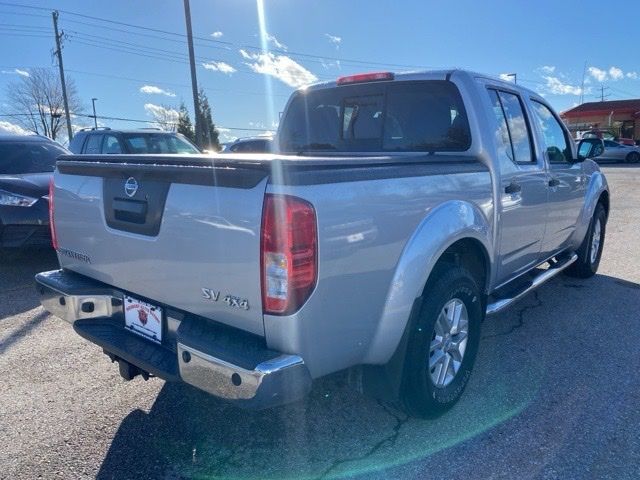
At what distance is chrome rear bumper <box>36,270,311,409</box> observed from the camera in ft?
6.73

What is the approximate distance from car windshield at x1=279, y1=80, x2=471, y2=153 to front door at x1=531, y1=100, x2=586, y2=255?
113 cm

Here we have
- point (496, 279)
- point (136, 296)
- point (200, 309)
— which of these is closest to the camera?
point (200, 309)

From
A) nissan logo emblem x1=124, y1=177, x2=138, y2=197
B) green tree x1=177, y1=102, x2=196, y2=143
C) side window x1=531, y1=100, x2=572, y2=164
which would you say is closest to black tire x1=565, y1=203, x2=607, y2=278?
side window x1=531, y1=100, x2=572, y2=164

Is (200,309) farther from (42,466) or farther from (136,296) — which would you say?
(42,466)

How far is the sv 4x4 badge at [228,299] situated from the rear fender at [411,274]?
2.22 feet

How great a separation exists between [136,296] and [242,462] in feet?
3.30

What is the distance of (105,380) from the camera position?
3.50 meters

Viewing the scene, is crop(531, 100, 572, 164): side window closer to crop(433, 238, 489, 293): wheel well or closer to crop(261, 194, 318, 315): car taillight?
crop(433, 238, 489, 293): wheel well

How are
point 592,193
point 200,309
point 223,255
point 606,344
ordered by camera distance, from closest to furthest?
point 223,255 < point 200,309 < point 606,344 < point 592,193

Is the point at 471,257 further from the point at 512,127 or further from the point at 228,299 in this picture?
the point at 228,299

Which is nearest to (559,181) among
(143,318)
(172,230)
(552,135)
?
(552,135)

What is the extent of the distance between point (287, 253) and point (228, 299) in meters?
0.38

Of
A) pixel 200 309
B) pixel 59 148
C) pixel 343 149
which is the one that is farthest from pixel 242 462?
pixel 59 148

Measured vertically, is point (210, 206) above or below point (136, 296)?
above
